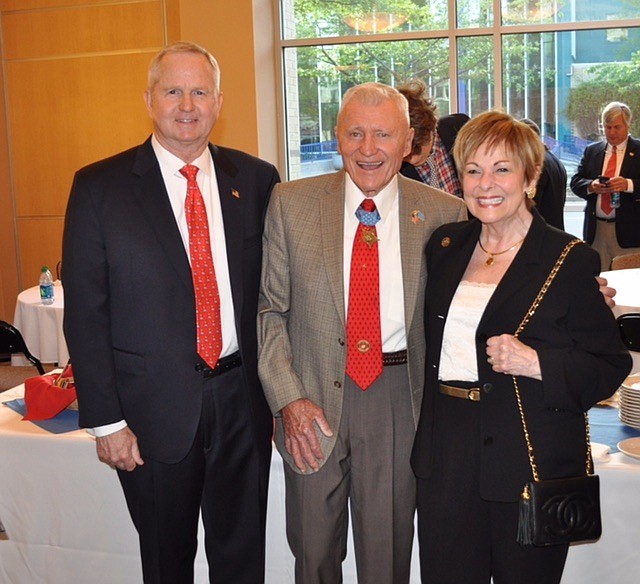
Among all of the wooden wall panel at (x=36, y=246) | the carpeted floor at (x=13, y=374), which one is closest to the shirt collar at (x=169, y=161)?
the carpeted floor at (x=13, y=374)

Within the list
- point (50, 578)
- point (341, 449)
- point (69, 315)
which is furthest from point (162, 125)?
point (50, 578)


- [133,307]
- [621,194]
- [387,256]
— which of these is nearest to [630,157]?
[621,194]

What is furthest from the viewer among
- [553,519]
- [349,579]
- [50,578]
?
[50,578]

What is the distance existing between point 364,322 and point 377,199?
366 mm

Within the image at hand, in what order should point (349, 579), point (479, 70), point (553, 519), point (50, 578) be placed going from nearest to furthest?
point (553, 519)
point (349, 579)
point (50, 578)
point (479, 70)

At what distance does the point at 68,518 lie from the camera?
9.52ft

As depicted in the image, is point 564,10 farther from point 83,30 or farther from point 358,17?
point 83,30

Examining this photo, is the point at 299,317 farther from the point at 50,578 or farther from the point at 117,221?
the point at 50,578

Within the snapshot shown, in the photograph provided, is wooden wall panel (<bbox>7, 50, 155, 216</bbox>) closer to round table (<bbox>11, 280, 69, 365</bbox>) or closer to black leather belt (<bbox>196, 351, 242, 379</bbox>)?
round table (<bbox>11, 280, 69, 365</bbox>)

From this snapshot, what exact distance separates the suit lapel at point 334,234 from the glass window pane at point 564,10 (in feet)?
20.0

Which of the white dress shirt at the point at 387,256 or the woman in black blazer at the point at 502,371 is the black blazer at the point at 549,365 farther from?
the white dress shirt at the point at 387,256

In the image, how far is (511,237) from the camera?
2189 millimetres

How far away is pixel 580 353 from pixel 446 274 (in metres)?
0.41

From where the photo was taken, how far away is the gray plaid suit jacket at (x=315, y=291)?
2332 millimetres
